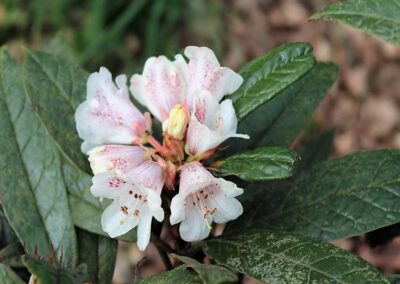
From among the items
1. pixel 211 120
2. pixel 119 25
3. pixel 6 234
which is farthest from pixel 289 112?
pixel 119 25

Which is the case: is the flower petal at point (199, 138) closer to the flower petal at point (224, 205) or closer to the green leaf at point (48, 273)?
the flower petal at point (224, 205)

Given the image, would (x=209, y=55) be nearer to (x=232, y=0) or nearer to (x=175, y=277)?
(x=175, y=277)

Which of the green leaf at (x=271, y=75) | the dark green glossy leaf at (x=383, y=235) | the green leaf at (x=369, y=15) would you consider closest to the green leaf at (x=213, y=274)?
the green leaf at (x=271, y=75)

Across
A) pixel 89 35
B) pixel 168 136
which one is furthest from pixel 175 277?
pixel 89 35

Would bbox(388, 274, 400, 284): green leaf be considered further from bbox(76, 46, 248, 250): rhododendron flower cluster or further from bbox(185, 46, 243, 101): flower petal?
bbox(185, 46, 243, 101): flower petal

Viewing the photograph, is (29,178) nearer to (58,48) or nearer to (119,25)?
(58,48)
